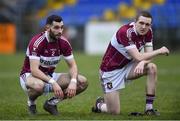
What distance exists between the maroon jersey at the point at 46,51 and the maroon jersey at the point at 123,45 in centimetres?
91

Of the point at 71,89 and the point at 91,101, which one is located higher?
the point at 71,89

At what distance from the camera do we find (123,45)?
11617 millimetres

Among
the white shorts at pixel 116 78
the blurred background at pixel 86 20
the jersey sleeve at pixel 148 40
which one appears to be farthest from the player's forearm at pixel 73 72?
the blurred background at pixel 86 20

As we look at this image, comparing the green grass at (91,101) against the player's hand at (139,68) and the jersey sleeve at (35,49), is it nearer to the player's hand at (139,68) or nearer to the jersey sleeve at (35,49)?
the player's hand at (139,68)

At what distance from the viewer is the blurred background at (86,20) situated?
1412 inches

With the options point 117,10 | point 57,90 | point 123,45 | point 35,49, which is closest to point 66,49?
point 35,49

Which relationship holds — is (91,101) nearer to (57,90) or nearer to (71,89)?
(71,89)

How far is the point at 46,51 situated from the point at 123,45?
1.30 metres

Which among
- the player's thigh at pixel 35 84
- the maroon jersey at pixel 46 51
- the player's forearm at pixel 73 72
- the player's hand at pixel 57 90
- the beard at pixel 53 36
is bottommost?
the player's hand at pixel 57 90

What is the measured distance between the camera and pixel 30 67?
11.2 metres

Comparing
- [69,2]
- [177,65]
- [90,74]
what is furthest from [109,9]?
[90,74]

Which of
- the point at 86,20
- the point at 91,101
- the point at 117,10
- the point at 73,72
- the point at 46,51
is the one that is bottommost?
the point at 91,101

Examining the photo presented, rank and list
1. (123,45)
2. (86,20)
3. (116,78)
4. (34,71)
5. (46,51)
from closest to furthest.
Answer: (34,71) → (46,51) → (123,45) → (116,78) → (86,20)

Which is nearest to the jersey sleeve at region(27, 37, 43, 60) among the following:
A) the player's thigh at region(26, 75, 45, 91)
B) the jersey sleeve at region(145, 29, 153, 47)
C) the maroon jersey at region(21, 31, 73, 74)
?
the maroon jersey at region(21, 31, 73, 74)
